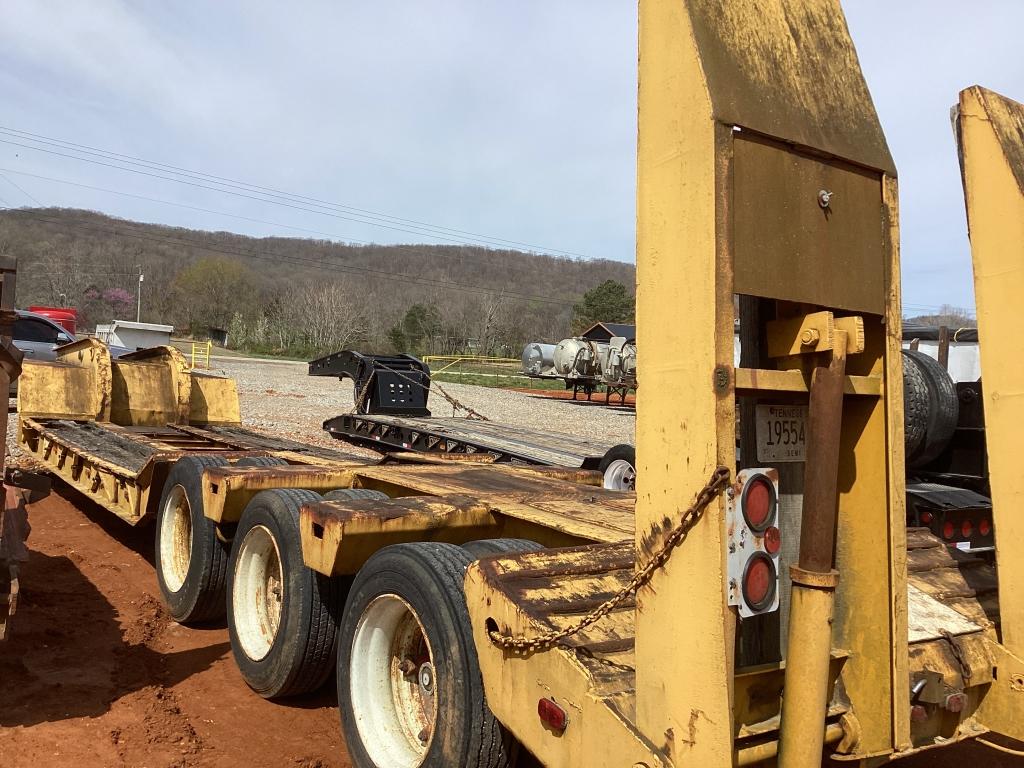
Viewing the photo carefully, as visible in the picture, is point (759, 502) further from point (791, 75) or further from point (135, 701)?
point (135, 701)

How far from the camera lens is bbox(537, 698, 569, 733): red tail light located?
2.15 metres

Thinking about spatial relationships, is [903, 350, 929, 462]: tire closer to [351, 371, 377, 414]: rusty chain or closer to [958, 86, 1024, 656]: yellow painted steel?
[958, 86, 1024, 656]: yellow painted steel

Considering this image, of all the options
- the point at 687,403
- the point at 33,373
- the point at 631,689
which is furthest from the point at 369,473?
the point at 33,373

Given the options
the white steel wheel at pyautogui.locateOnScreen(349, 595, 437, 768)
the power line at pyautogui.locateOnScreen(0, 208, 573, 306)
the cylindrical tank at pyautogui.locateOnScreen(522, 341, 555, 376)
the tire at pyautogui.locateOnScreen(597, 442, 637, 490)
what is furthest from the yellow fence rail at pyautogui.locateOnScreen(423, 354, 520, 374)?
the power line at pyautogui.locateOnScreen(0, 208, 573, 306)

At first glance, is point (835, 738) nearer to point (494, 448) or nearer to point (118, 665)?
point (118, 665)

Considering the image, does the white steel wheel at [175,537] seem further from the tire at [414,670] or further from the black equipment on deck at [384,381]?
the black equipment on deck at [384,381]

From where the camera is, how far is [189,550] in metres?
5.12

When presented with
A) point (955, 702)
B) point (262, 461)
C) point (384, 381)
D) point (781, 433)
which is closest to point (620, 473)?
point (262, 461)

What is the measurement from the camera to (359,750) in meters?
3.08

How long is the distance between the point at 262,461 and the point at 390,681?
258 cm

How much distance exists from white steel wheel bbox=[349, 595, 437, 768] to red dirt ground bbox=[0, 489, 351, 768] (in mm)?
435

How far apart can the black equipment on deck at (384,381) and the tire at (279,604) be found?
8.13 metres

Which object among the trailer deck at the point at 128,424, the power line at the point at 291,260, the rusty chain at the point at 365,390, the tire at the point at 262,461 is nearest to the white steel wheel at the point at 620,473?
the trailer deck at the point at 128,424

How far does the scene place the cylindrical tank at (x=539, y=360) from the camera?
3164 centimetres
